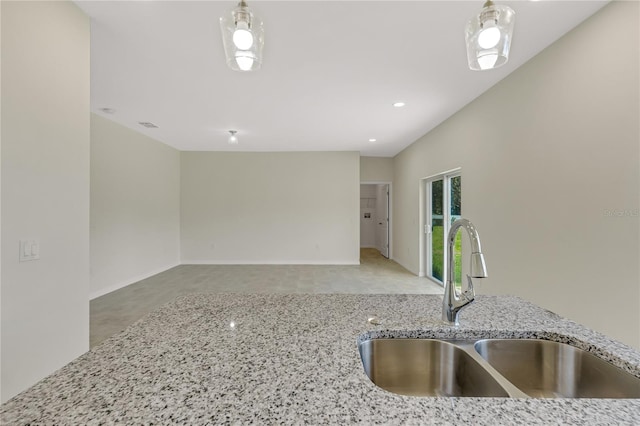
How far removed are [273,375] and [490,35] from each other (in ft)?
4.43

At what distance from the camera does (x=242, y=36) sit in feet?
3.50

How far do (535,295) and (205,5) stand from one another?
351 cm

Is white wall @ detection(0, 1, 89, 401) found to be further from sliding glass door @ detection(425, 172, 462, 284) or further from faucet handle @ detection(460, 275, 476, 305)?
sliding glass door @ detection(425, 172, 462, 284)

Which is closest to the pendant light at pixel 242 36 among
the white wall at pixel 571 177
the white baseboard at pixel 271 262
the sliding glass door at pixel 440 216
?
the white wall at pixel 571 177

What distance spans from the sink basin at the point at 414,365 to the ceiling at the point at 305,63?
4.94ft

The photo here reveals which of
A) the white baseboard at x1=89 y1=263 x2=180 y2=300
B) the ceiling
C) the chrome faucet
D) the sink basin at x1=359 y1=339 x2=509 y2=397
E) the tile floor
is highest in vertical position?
the ceiling

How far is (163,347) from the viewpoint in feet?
2.88

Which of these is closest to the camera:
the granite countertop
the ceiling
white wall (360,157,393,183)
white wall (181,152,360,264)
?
the granite countertop

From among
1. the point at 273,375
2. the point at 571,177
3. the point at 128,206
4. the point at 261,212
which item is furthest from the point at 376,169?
the point at 273,375

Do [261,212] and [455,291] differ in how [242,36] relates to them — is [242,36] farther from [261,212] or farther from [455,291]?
[261,212]

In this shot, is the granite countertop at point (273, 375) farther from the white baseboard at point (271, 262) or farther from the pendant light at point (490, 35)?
the white baseboard at point (271, 262)

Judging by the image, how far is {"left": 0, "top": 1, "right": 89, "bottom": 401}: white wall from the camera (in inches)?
59.7

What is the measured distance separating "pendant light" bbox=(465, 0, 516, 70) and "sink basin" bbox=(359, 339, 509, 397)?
1090mm

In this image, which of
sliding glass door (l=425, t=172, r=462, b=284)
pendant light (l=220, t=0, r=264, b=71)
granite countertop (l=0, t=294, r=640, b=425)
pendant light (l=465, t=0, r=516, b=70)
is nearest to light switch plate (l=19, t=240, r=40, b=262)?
granite countertop (l=0, t=294, r=640, b=425)
